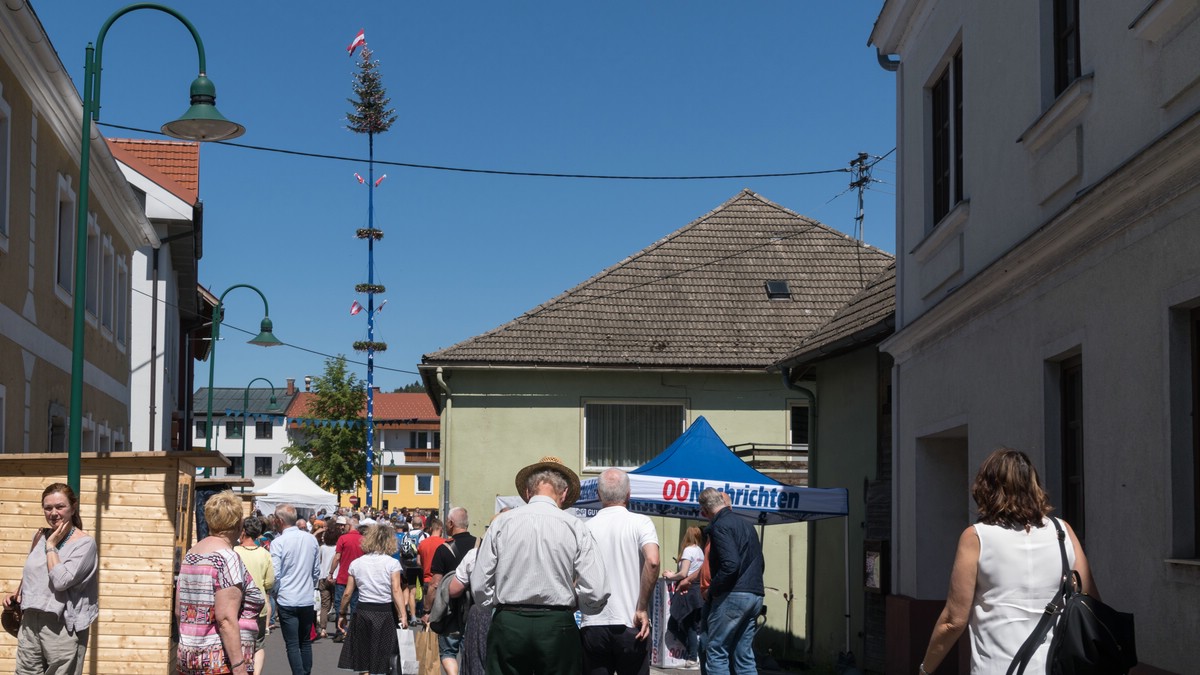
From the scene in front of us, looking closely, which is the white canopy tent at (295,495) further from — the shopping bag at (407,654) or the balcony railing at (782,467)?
the shopping bag at (407,654)

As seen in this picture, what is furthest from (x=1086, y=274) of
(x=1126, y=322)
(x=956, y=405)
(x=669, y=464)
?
(x=669, y=464)

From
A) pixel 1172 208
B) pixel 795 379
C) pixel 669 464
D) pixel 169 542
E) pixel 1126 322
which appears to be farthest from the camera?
pixel 795 379

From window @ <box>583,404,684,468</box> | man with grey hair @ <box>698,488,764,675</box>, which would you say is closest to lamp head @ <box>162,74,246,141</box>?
man with grey hair @ <box>698,488,764,675</box>

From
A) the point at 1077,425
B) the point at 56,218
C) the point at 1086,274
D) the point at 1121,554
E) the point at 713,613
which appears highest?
the point at 56,218

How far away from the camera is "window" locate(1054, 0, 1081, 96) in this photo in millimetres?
9375

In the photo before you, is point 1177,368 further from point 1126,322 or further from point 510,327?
point 510,327

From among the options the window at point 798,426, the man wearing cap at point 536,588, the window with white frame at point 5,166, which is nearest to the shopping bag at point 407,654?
the window with white frame at point 5,166

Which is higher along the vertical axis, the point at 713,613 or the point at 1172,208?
the point at 1172,208

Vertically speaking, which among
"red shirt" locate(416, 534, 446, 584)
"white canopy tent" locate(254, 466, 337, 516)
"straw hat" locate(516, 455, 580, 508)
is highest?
"straw hat" locate(516, 455, 580, 508)

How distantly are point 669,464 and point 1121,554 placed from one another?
934 cm

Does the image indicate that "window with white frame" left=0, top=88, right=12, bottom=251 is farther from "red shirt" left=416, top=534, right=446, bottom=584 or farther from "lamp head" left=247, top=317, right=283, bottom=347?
"lamp head" left=247, top=317, right=283, bottom=347

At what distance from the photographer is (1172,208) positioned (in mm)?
7188

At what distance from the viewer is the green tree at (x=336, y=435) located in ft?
234

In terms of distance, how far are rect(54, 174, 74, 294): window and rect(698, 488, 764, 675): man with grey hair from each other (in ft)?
32.0
